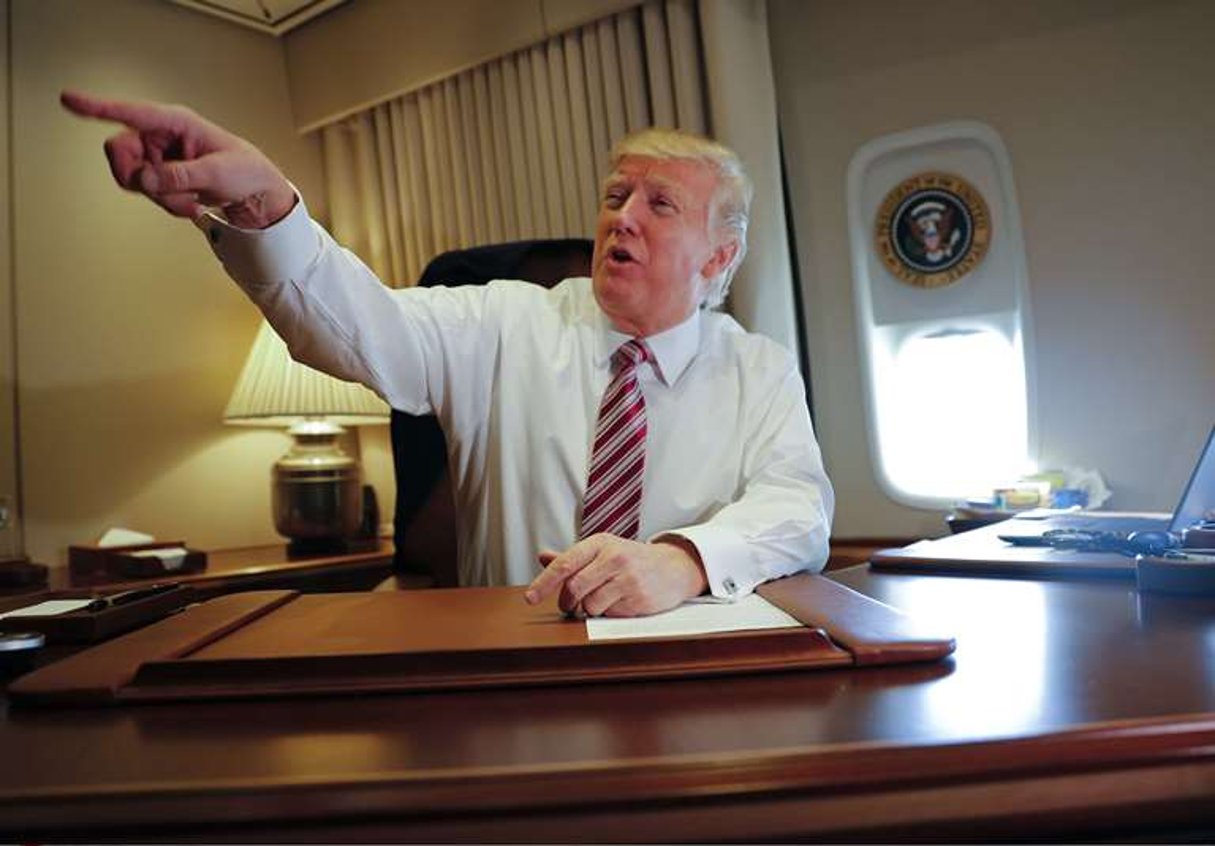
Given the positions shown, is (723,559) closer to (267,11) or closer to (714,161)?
(714,161)

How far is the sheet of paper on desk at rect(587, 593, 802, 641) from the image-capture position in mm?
745

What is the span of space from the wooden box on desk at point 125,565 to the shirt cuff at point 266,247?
162 centimetres

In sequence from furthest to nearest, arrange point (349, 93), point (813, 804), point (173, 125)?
point (349, 93) < point (173, 125) < point (813, 804)

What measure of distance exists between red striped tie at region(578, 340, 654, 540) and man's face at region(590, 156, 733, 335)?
0.15 m

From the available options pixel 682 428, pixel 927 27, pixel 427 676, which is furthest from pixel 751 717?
pixel 927 27

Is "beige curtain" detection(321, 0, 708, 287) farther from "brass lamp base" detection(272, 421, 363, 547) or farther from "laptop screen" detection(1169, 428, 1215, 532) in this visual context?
"laptop screen" detection(1169, 428, 1215, 532)

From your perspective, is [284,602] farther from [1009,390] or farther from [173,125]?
[1009,390]

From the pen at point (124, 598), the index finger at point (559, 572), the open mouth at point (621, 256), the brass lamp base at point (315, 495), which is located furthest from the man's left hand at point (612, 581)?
the brass lamp base at point (315, 495)

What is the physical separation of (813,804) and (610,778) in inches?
4.3

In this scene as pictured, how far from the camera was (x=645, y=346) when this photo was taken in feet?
5.35

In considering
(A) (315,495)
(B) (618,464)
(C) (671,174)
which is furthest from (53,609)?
(A) (315,495)

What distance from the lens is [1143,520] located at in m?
1.41

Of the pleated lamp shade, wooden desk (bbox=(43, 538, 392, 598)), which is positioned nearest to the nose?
wooden desk (bbox=(43, 538, 392, 598))

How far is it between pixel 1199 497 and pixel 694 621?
816mm
